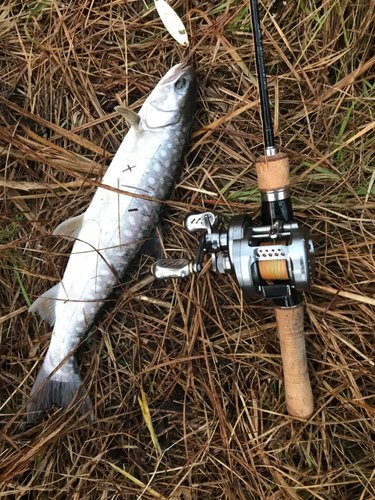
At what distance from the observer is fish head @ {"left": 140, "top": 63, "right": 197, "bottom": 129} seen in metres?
1.88

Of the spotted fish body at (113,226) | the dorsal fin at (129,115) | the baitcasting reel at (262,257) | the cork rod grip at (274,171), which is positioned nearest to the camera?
the baitcasting reel at (262,257)

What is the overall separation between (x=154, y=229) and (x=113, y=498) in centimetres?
139

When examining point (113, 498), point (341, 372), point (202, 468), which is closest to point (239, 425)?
point (202, 468)

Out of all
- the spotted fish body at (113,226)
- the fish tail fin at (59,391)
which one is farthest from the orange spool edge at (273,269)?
the fish tail fin at (59,391)

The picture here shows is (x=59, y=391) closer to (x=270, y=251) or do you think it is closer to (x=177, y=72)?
(x=270, y=251)

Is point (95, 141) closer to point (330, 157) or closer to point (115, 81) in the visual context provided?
point (115, 81)

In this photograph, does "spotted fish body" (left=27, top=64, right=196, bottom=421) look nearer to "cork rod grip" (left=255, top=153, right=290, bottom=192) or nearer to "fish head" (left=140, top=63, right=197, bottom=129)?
"fish head" (left=140, top=63, right=197, bottom=129)

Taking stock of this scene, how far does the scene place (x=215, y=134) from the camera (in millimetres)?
2006

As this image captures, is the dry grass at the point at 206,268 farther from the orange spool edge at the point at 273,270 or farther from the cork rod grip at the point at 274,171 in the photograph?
the orange spool edge at the point at 273,270

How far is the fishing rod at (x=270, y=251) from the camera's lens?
1362 mm

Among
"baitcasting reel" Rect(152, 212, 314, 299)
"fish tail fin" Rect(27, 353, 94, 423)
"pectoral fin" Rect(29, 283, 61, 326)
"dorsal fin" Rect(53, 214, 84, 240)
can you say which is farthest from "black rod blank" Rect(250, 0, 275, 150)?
"fish tail fin" Rect(27, 353, 94, 423)

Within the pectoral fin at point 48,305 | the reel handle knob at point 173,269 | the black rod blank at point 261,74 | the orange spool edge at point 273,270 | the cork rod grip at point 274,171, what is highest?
the black rod blank at point 261,74

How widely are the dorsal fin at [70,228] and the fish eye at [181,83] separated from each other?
2.68 ft

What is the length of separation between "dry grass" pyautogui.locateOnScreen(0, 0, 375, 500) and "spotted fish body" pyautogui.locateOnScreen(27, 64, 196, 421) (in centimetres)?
11
